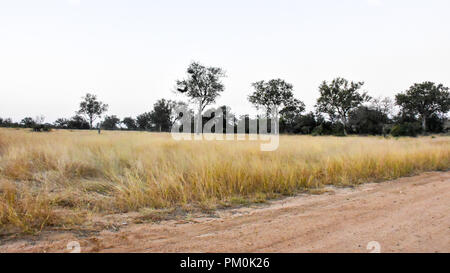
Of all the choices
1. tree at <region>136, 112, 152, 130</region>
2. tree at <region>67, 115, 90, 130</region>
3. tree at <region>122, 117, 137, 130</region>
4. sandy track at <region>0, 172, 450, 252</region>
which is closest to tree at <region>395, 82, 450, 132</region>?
sandy track at <region>0, 172, 450, 252</region>

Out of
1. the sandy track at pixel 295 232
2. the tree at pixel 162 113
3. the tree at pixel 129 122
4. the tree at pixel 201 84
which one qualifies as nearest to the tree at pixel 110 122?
the tree at pixel 129 122

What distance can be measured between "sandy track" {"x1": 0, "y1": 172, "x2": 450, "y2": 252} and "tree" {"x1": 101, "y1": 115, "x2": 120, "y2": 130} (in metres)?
75.2

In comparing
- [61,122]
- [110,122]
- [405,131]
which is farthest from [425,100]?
[110,122]

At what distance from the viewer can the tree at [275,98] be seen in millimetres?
38487

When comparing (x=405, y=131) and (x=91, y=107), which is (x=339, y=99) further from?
(x=91, y=107)

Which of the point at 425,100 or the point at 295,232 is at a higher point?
the point at 425,100

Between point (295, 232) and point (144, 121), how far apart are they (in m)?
69.1

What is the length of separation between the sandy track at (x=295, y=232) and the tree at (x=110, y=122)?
75160 mm

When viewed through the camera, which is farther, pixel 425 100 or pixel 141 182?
pixel 425 100

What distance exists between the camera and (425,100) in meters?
36.0

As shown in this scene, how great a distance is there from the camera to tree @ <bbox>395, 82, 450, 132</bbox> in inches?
1404

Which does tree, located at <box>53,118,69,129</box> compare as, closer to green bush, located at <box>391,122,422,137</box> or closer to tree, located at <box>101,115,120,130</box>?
tree, located at <box>101,115,120,130</box>

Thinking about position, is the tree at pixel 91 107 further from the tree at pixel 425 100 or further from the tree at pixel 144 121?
the tree at pixel 425 100
